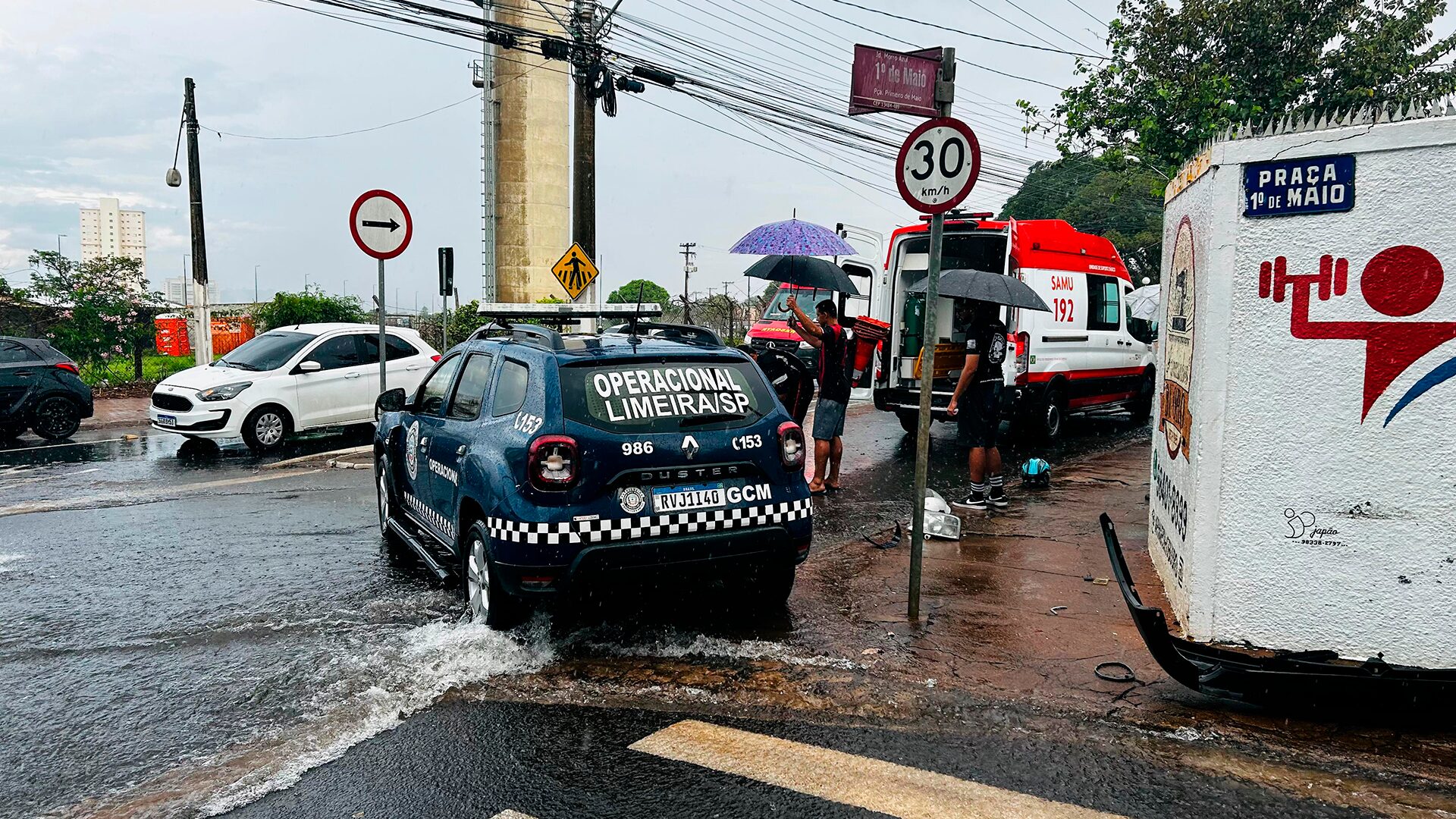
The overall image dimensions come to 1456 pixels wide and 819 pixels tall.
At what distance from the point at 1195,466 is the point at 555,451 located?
3000 mm

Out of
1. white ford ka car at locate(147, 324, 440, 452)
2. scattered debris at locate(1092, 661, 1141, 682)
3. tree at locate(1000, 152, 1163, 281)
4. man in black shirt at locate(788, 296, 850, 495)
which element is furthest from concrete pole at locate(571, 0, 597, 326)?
tree at locate(1000, 152, 1163, 281)

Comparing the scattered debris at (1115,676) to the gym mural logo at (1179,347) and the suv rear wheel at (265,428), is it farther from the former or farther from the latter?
the suv rear wheel at (265,428)

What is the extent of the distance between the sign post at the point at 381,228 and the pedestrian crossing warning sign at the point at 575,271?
3.81 meters

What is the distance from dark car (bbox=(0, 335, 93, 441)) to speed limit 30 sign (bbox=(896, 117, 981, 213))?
11912 mm

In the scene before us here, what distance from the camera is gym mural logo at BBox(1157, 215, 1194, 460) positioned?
5.15 m

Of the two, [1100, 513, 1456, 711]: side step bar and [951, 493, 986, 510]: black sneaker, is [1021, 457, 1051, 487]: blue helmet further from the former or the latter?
[1100, 513, 1456, 711]: side step bar

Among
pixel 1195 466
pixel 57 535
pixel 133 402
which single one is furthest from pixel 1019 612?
pixel 133 402

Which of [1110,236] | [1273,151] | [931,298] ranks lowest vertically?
[931,298]

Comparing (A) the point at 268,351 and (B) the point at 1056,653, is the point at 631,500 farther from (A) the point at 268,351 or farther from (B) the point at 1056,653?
(A) the point at 268,351

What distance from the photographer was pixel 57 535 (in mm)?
7617

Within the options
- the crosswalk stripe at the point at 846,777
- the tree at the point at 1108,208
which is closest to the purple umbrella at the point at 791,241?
the crosswalk stripe at the point at 846,777

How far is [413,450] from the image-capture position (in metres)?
6.56

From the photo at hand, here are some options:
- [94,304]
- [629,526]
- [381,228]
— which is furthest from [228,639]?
[94,304]

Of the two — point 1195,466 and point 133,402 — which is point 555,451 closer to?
point 1195,466
